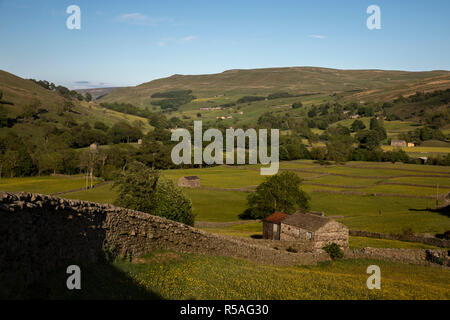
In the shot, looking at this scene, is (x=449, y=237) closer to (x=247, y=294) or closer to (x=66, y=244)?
(x=247, y=294)

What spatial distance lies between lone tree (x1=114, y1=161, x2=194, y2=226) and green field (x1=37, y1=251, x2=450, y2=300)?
70.8 feet

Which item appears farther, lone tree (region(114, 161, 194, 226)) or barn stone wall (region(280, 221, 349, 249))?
lone tree (region(114, 161, 194, 226))

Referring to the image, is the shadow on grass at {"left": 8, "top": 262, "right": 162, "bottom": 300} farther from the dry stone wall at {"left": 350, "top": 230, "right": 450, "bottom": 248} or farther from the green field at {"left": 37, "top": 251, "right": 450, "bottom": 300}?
the dry stone wall at {"left": 350, "top": 230, "right": 450, "bottom": 248}

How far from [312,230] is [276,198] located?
987 inches

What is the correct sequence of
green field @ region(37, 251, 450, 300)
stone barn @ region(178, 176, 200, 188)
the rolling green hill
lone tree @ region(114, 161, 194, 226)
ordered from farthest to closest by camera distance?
the rolling green hill < stone barn @ region(178, 176, 200, 188) < lone tree @ region(114, 161, 194, 226) < green field @ region(37, 251, 450, 300)

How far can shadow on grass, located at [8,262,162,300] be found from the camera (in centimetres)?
1010

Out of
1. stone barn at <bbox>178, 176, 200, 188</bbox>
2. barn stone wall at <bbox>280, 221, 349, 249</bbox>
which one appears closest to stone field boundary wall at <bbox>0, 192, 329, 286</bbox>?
barn stone wall at <bbox>280, 221, 349, 249</bbox>

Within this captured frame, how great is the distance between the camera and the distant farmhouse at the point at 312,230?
37000mm

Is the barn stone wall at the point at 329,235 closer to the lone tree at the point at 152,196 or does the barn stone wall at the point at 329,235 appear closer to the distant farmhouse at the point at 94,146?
the lone tree at the point at 152,196

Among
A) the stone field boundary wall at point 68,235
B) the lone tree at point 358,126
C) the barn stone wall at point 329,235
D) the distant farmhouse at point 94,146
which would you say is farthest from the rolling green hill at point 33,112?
the stone field boundary wall at point 68,235

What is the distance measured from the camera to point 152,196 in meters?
47.4

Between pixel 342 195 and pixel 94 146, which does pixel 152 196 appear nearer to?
pixel 342 195

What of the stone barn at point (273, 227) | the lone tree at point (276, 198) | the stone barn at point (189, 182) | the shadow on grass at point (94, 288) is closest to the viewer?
the shadow on grass at point (94, 288)

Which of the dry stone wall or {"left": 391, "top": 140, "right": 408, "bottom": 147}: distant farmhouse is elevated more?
{"left": 391, "top": 140, "right": 408, "bottom": 147}: distant farmhouse
